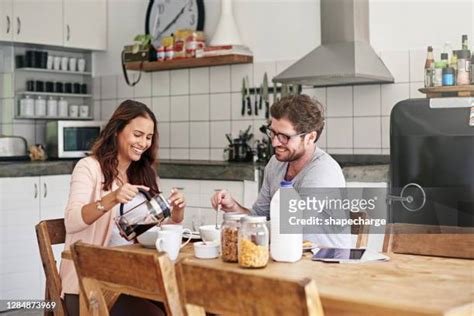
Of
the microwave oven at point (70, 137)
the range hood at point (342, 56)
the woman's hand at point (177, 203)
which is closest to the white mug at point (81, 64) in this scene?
the microwave oven at point (70, 137)

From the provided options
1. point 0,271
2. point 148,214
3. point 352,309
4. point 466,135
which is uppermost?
point 466,135

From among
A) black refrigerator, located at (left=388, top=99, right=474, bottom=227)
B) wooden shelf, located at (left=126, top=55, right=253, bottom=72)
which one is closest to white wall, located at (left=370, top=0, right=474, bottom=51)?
black refrigerator, located at (left=388, top=99, right=474, bottom=227)

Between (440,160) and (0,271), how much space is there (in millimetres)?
2670

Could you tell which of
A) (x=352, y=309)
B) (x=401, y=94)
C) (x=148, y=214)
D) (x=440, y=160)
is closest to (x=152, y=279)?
(x=352, y=309)

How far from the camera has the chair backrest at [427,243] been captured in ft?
7.43

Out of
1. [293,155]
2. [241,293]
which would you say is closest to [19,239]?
[293,155]

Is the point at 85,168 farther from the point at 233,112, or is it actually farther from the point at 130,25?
the point at 130,25

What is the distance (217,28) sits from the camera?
4988 mm

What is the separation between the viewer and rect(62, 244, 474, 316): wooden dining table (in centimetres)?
158

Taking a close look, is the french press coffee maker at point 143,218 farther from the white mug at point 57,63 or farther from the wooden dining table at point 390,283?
the white mug at point 57,63

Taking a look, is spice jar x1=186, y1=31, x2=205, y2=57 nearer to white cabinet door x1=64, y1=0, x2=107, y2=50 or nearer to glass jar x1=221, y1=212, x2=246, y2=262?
white cabinet door x1=64, y1=0, x2=107, y2=50

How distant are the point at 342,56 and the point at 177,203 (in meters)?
1.88

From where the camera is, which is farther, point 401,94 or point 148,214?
point 401,94

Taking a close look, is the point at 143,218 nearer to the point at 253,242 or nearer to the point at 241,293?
the point at 253,242
